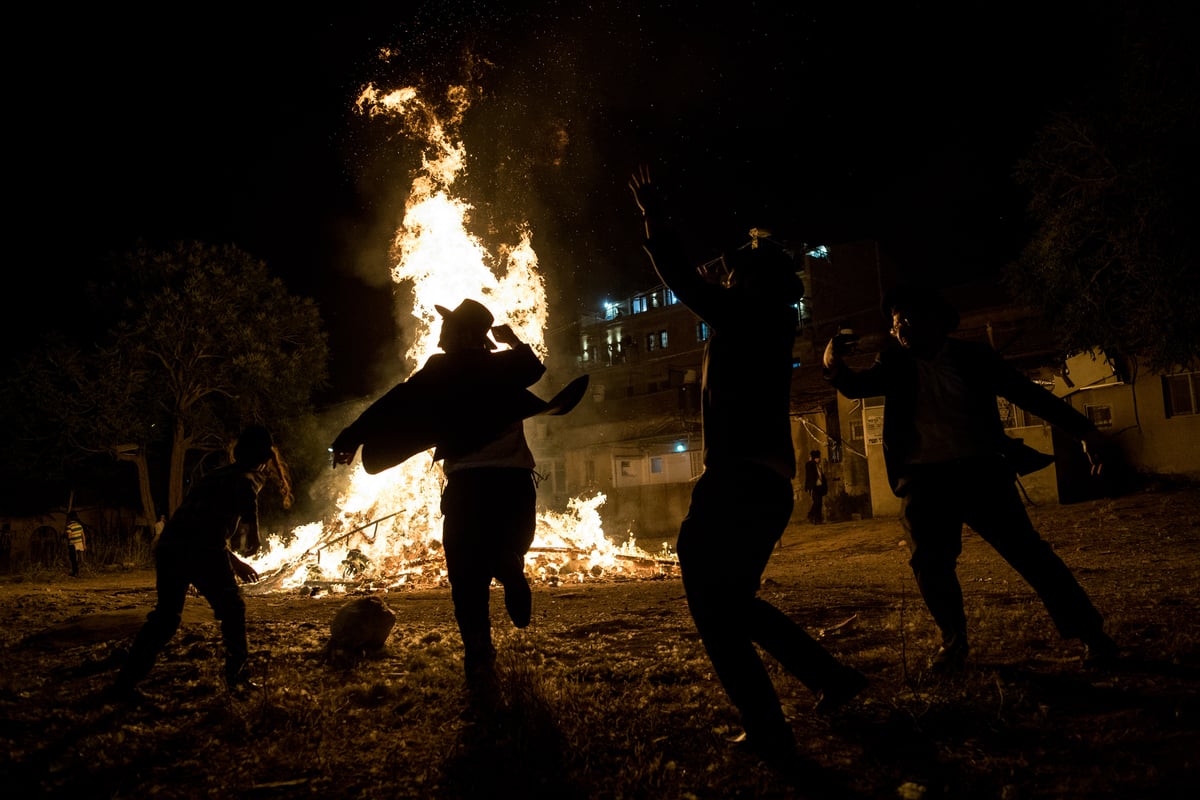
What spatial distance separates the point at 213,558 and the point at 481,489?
186cm

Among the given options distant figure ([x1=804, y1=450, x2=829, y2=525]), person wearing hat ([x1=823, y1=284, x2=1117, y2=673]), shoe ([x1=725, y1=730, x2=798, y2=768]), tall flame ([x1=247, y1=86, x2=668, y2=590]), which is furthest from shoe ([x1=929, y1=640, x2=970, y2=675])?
distant figure ([x1=804, y1=450, x2=829, y2=525])

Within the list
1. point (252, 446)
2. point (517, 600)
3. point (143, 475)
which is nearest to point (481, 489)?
point (517, 600)

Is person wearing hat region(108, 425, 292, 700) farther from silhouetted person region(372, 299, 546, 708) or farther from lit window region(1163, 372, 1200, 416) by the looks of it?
lit window region(1163, 372, 1200, 416)

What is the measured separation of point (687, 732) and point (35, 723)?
10.4ft

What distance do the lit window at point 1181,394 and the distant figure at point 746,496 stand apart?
62.6 ft

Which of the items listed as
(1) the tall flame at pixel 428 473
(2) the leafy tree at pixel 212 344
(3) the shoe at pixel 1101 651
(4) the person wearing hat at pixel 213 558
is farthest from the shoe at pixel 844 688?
(2) the leafy tree at pixel 212 344

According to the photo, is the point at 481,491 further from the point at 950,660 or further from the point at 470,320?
the point at 950,660

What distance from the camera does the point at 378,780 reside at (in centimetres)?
280

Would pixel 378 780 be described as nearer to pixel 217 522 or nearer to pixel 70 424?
pixel 217 522

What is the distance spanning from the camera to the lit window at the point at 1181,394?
56.9ft

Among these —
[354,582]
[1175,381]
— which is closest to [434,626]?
[354,582]

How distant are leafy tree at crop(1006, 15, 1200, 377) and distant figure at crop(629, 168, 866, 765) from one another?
12597 millimetres

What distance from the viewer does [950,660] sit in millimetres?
3586

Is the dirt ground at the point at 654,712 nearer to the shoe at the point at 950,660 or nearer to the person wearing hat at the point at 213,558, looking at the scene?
the shoe at the point at 950,660
